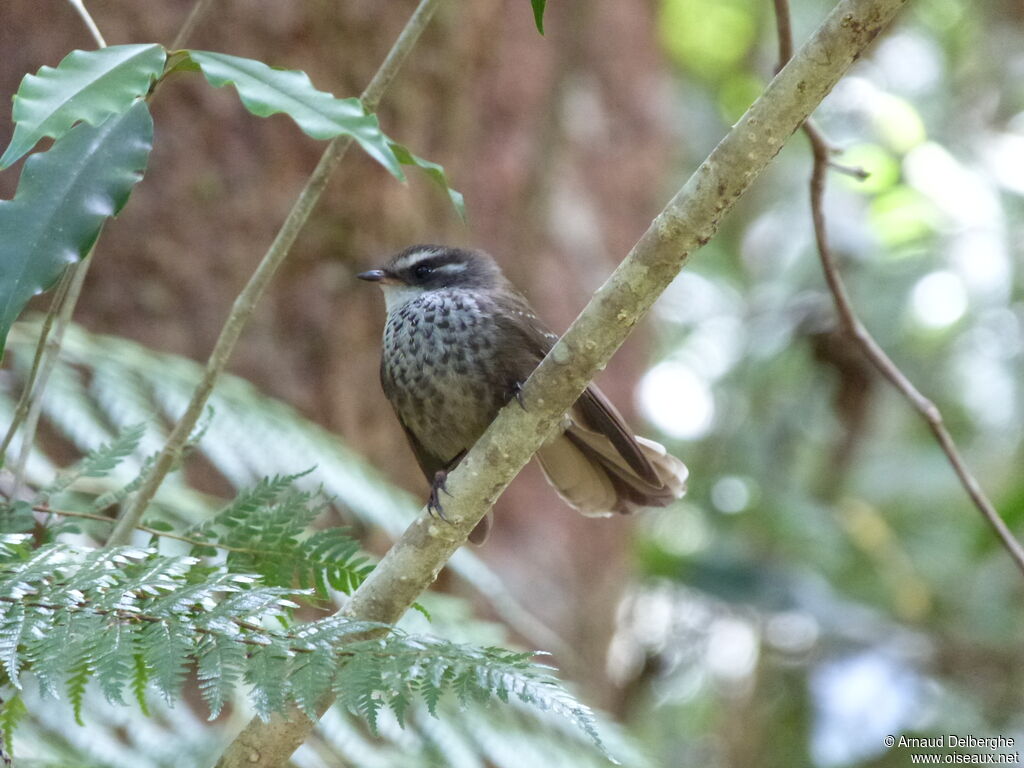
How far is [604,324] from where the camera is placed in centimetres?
198

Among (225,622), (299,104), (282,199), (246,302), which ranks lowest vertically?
(225,622)

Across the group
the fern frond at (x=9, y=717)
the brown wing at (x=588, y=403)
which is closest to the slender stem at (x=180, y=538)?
the fern frond at (x=9, y=717)

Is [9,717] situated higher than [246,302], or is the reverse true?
[246,302]

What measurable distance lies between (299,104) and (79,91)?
0.99 feet

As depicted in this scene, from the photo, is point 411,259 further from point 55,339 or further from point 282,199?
point 55,339

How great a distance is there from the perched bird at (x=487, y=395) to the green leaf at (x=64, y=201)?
1425mm

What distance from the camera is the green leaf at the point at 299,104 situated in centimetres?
170

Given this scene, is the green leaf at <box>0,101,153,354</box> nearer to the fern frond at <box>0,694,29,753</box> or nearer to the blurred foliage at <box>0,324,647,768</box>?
the blurred foliage at <box>0,324,647,768</box>

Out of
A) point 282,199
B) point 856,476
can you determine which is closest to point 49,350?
point 282,199

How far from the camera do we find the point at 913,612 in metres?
6.14

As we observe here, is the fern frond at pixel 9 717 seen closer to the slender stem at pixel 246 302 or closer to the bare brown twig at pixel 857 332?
the slender stem at pixel 246 302

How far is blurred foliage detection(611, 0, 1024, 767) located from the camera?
574cm

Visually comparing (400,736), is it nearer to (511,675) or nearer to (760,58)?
(511,675)

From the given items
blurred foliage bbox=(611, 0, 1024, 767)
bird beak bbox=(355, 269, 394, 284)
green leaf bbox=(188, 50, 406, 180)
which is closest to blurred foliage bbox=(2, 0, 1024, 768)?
blurred foliage bbox=(611, 0, 1024, 767)
